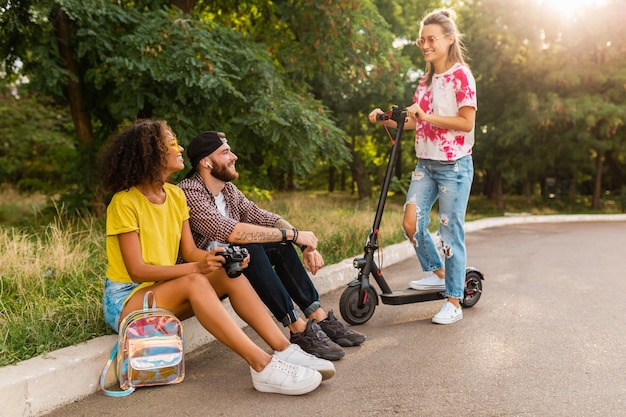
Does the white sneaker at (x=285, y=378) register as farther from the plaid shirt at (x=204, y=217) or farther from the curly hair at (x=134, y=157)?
the curly hair at (x=134, y=157)

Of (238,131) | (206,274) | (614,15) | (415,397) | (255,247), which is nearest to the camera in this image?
(415,397)

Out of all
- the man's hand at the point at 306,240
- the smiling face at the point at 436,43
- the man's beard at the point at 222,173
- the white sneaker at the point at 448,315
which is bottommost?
the white sneaker at the point at 448,315

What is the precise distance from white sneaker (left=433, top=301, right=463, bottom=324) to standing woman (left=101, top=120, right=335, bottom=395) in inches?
57.5

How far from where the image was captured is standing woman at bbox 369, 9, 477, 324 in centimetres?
437

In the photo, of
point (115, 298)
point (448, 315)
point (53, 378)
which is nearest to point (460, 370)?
point (448, 315)

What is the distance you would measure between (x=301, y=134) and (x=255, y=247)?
17.0ft

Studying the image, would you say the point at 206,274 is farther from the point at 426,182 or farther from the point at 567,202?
the point at 567,202

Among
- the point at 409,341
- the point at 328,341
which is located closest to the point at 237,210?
the point at 328,341

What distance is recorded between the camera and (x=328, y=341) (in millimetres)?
3693

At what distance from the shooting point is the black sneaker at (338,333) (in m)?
3.95

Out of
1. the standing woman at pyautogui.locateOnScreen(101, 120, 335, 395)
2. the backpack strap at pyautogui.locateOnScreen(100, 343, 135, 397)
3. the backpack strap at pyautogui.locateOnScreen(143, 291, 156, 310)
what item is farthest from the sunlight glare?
the backpack strap at pyautogui.locateOnScreen(100, 343, 135, 397)

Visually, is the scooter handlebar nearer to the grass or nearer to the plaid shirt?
the plaid shirt

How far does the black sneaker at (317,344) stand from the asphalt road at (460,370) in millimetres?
A: 73

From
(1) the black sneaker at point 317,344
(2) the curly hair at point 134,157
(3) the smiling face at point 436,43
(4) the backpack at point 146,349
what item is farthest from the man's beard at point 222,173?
(3) the smiling face at point 436,43
